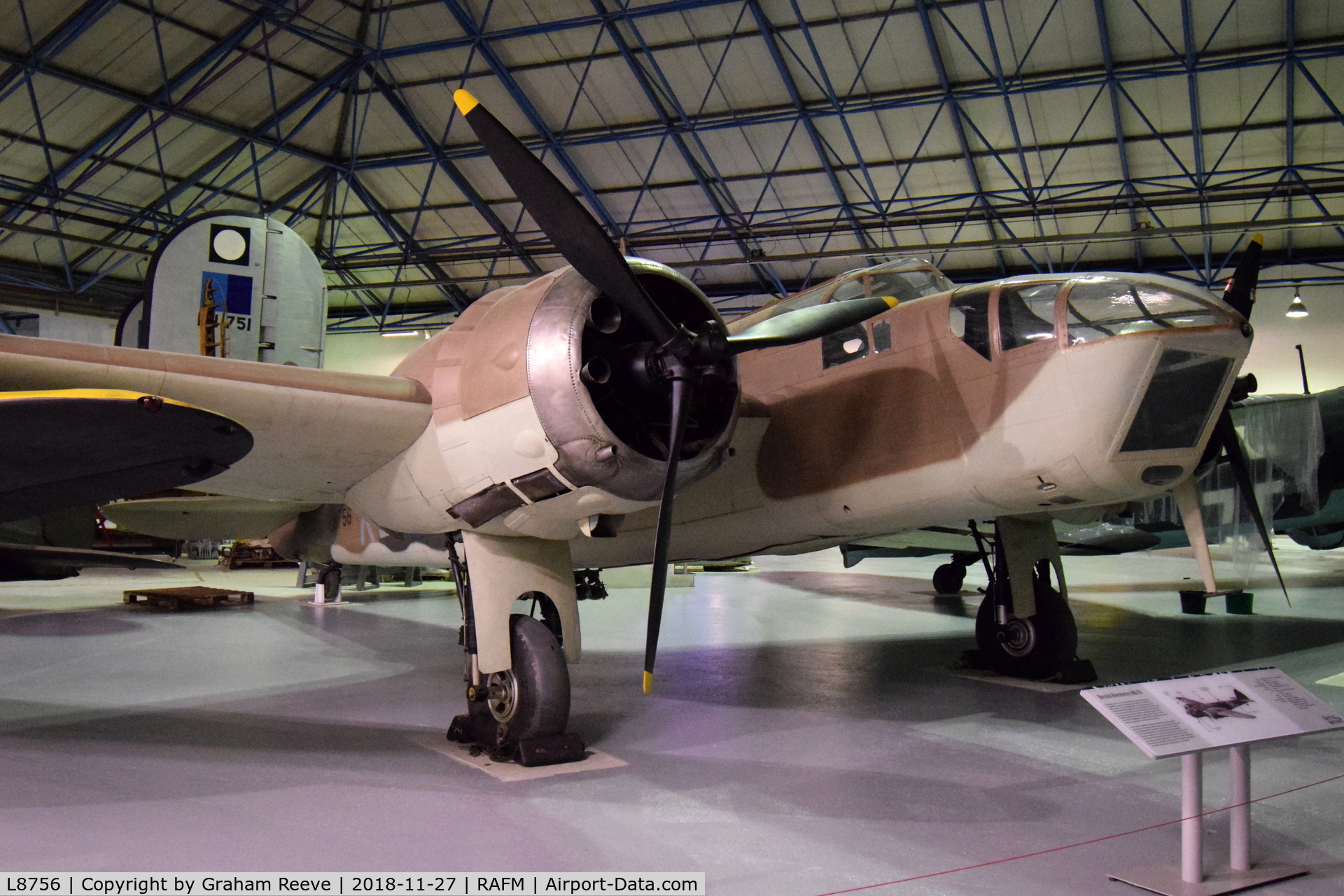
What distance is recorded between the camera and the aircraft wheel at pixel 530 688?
548 centimetres

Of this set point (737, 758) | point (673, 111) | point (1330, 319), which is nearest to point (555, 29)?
point (673, 111)

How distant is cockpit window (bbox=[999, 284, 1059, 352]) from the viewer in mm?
5574

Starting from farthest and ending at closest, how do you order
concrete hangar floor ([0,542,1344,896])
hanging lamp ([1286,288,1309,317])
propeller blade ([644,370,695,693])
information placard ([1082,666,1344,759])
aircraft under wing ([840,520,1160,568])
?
hanging lamp ([1286,288,1309,317]) → aircraft under wing ([840,520,1160,568]) → propeller blade ([644,370,695,693]) → concrete hangar floor ([0,542,1344,896]) → information placard ([1082,666,1344,759])

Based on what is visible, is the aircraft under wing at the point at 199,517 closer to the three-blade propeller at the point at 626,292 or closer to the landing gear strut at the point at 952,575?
the three-blade propeller at the point at 626,292

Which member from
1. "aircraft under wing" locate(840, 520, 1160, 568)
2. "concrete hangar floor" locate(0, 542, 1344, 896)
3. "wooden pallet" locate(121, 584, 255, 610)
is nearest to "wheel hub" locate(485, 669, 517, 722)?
"concrete hangar floor" locate(0, 542, 1344, 896)

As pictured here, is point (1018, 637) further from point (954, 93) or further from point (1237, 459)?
point (954, 93)

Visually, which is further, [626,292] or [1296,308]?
[1296,308]

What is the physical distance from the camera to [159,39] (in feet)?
58.1

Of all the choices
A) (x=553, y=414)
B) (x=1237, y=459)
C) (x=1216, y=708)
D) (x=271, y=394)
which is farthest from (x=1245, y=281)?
(x=271, y=394)

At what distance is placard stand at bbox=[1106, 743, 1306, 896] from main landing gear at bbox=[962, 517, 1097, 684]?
169 inches

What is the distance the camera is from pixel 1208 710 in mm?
3486

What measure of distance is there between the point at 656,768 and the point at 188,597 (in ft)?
36.1

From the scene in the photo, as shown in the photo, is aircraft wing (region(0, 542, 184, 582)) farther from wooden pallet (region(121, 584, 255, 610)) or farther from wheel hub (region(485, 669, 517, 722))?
wooden pallet (region(121, 584, 255, 610))

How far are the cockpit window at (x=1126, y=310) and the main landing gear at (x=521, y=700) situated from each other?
3707mm
